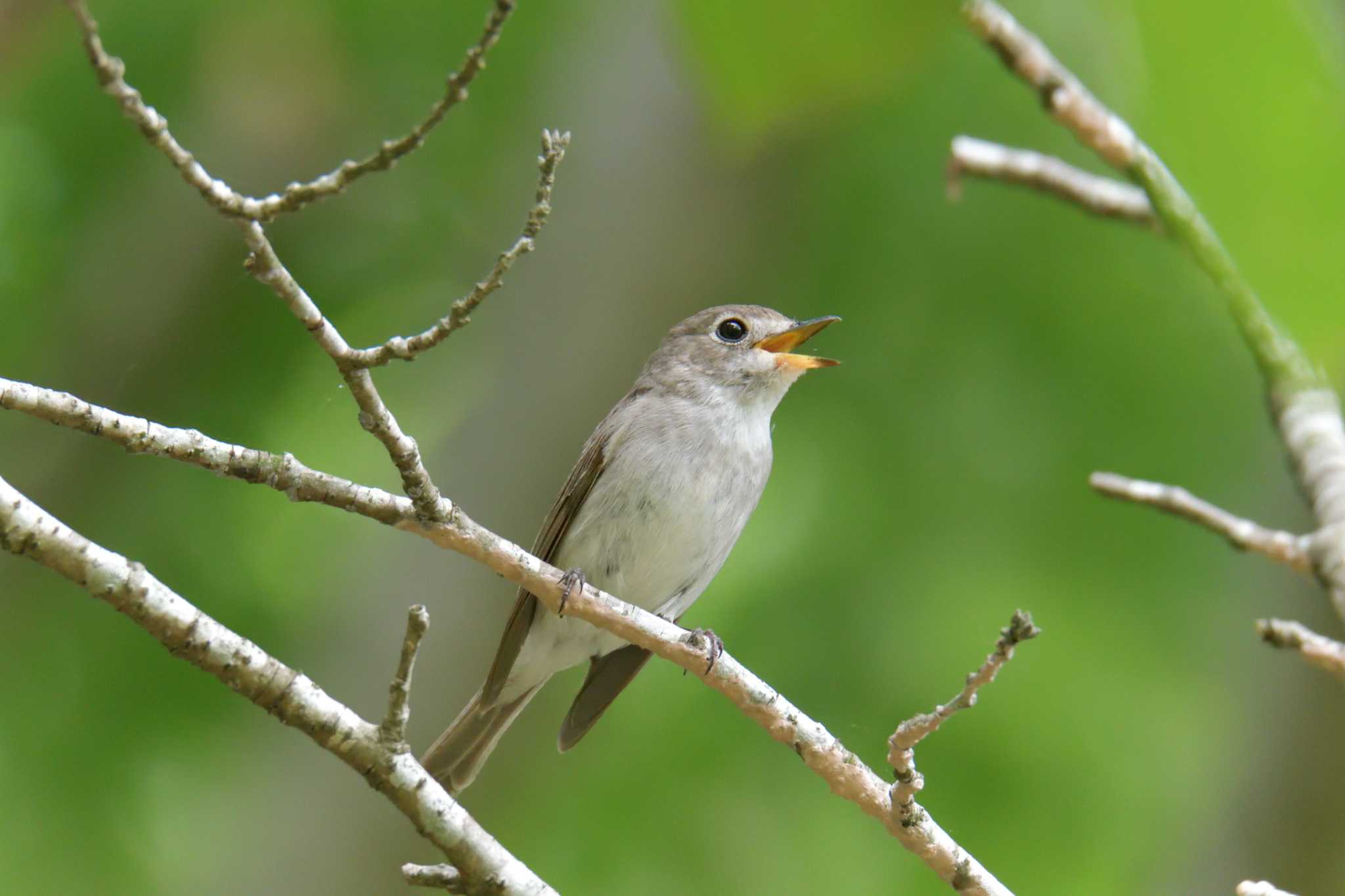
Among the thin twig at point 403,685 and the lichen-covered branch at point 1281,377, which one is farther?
the lichen-covered branch at point 1281,377

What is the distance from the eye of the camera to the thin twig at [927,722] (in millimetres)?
2773

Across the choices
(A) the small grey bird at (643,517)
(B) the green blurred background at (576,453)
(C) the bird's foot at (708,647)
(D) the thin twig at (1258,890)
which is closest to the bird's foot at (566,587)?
(C) the bird's foot at (708,647)

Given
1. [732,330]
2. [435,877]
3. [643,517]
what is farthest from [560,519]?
[435,877]

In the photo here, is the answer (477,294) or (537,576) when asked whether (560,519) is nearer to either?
(537,576)

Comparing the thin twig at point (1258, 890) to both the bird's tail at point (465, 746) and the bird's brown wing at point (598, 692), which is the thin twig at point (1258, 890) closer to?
the bird's brown wing at point (598, 692)

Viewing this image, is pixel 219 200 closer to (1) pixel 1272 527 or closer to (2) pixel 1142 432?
(2) pixel 1142 432

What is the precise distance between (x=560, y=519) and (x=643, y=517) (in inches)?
15.7

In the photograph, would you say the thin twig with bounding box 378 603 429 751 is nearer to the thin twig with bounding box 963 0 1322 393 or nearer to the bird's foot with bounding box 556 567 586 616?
the bird's foot with bounding box 556 567 586 616

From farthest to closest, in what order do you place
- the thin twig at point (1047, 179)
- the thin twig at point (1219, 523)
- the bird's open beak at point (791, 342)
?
the bird's open beak at point (791, 342) < the thin twig at point (1047, 179) < the thin twig at point (1219, 523)

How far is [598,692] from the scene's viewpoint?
5.49m

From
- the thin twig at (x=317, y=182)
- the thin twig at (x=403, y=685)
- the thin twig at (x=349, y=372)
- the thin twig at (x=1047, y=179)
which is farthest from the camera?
the thin twig at (x=1047, y=179)

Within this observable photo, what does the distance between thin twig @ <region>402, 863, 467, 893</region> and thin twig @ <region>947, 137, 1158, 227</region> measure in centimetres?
281

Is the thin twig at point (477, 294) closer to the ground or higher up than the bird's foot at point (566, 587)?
higher up

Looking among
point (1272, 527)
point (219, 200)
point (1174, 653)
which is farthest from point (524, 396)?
point (219, 200)
